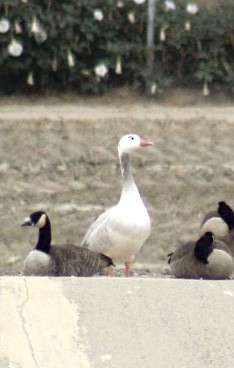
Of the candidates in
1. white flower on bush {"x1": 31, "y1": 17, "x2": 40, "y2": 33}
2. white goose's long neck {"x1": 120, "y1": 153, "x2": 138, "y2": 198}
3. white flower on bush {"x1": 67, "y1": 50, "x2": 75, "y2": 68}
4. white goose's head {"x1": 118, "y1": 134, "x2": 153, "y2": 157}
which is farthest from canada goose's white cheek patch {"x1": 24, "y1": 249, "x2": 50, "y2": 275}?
white flower on bush {"x1": 67, "y1": 50, "x2": 75, "y2": 68}

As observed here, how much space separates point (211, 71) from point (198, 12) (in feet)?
2.42

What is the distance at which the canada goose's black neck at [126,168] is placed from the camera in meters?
13.2

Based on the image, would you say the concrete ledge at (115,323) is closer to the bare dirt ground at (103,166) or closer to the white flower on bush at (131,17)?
the bare dirt ground at (103,166)

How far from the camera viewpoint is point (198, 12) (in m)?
18.6

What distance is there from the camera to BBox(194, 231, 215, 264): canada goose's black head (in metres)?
11.4

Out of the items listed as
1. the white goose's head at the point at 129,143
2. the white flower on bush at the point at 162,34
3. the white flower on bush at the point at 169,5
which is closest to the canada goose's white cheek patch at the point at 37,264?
the white goose's head at the point at 129,143

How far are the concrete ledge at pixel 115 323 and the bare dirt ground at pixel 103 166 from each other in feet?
24.3

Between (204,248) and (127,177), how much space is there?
1.97 meters

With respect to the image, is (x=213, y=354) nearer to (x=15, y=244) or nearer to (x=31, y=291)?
(x=31, y=291)

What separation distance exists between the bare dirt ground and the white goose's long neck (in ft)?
8.87

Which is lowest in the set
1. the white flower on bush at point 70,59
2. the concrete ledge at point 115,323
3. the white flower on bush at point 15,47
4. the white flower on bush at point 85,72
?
the white flower on bush at point 85,72

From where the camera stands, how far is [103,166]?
55.9 feet

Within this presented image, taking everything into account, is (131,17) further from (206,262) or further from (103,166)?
(206,262)

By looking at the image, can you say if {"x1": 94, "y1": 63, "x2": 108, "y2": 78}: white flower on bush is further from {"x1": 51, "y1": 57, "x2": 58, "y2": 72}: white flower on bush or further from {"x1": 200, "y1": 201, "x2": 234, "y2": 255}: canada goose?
{"x1": 200, "y1": 201, "x2": 234, "y2": 255}: canada goose
